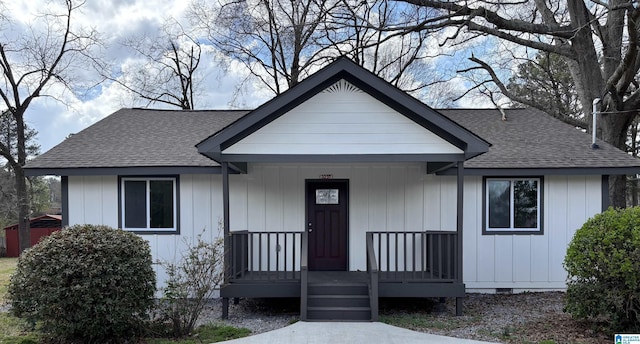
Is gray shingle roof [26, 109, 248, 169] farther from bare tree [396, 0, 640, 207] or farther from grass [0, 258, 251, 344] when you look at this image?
bare tree [396, 0, 640, 207]

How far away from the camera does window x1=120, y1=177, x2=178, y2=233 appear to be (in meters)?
8.41

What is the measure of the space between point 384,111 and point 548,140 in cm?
479

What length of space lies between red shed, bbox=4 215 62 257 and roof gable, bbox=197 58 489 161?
64.4ft

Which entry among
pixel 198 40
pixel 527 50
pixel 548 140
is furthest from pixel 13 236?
pixel 527 50

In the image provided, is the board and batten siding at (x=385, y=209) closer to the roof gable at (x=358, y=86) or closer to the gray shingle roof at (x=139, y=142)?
the gray shingle roof at (x=139, y=142)

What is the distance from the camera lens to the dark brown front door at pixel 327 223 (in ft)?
28.5

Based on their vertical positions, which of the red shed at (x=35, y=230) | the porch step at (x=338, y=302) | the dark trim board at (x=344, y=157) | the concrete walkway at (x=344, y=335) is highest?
the dark trim board at (x=344, y=157)

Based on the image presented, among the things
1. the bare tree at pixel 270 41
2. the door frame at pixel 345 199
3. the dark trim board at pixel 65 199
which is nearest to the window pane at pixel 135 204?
the dark trim board at pixel 65 199

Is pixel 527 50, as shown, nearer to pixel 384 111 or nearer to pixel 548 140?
pixel 548 140

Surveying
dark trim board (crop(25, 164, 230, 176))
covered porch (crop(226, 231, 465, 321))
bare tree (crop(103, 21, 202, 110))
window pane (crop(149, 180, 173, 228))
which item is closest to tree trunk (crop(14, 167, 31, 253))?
bare tree (crop(103, 21, 202, 110))

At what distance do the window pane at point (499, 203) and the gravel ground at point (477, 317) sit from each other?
1.53 meters

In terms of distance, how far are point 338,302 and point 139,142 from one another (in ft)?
18.9

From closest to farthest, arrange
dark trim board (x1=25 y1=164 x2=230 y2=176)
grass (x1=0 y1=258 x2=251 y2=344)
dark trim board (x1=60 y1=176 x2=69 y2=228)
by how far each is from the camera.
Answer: grass (x1=0 y1=258 x2=251 y2=344) → dark trim board (x1=25 y1=164 x2=230 y2=176) → dark trim board (x1=60 y1=176 x2=69 y2=228)

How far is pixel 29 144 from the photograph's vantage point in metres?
23.1
